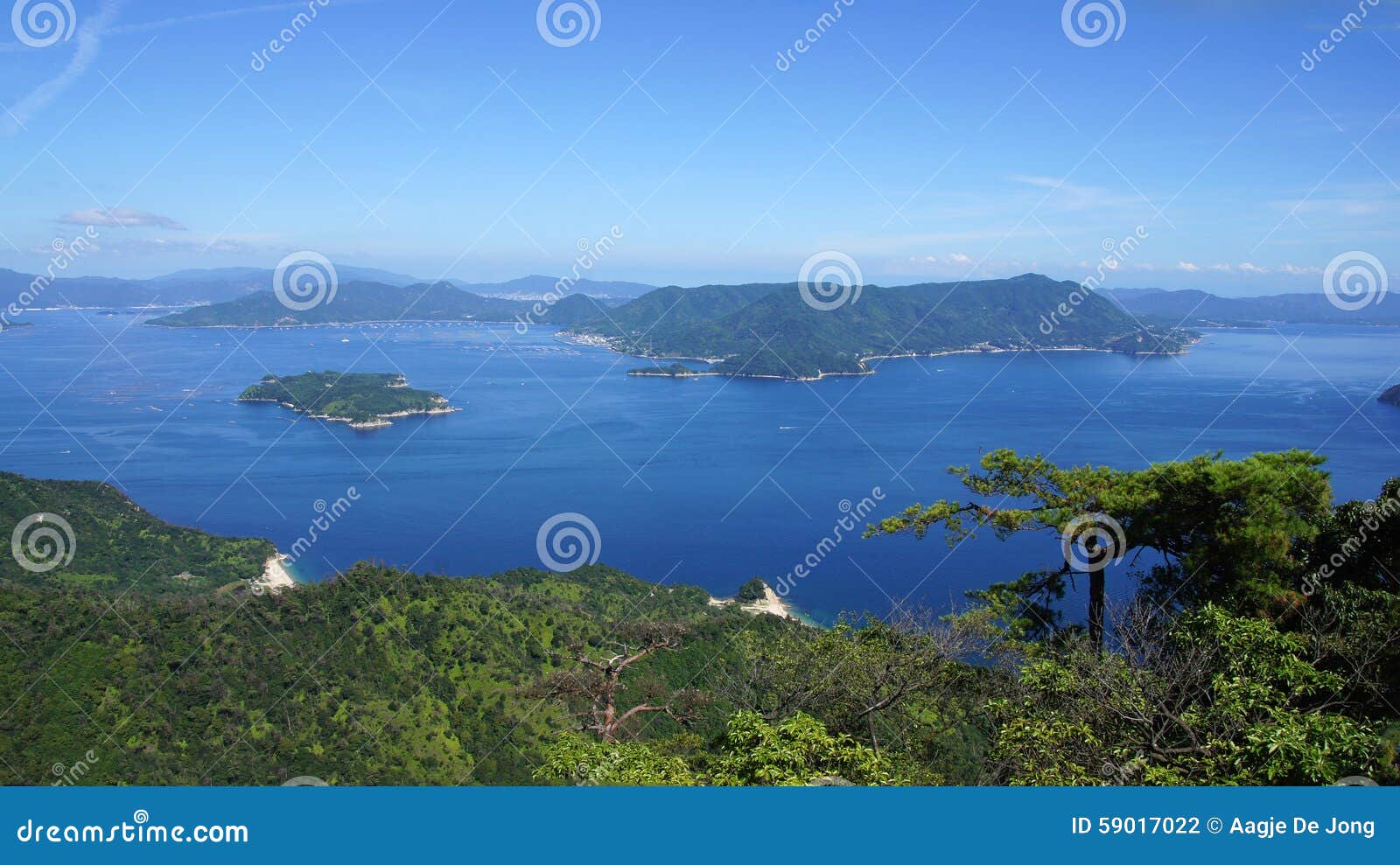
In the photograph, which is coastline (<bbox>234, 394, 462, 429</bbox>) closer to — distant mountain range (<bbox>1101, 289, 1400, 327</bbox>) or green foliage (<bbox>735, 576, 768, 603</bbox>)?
green foliage (<bbox>735, 576, 768, 603</bbox>)

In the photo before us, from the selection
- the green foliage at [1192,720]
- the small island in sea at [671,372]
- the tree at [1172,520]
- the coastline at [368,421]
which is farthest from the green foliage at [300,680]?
the small island in sea at [671,372]

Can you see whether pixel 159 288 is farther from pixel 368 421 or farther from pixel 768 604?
pixel 768 604

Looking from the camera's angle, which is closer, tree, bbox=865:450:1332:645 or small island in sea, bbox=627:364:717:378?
tree, bbox=865:450:1332:645

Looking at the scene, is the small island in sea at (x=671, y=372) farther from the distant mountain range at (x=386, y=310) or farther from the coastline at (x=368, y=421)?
the distant mountain range at (x=386, y=310)

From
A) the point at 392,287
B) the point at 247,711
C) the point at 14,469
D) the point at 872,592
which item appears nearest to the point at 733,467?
the point at 872,592

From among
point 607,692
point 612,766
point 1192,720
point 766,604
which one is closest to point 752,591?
point 766,604

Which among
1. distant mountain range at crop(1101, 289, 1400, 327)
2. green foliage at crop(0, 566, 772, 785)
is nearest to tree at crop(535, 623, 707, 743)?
green foliage at crop(0, 566, 772, 785)

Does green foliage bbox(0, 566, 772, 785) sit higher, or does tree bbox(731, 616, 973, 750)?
tree bbox(731, 616, 973, 750)

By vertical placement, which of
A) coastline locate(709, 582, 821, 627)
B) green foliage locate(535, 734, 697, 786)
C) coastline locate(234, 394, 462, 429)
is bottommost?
coastline locate(709, 582, 821, 627)
